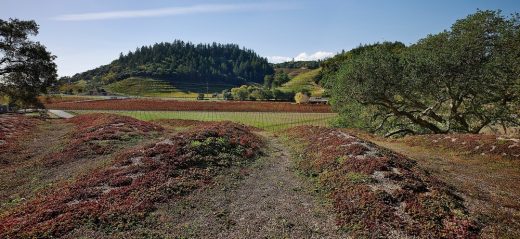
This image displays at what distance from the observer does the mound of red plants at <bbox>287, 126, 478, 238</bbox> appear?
13.5 meters

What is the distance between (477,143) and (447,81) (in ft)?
36.3

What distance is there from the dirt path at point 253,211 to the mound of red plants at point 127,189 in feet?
4.51

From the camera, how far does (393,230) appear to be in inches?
525

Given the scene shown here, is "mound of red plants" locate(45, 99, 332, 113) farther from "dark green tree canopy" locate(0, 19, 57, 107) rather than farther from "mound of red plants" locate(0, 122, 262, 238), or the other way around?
"mound of red plants" locate(0, 122, 262, 238)

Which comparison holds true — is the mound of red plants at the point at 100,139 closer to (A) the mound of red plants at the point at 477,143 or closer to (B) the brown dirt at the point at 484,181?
(B) the brown dirt at the point at 484,181

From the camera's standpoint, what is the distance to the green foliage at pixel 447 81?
3769 cm

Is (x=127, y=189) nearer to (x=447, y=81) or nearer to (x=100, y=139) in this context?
(x=100, y=139)

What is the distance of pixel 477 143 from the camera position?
30.1m

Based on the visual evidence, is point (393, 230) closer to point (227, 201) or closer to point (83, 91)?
point (227, 201)

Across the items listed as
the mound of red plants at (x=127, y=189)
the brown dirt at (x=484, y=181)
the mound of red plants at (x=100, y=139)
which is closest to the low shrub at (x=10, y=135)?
the mound of red plants at (x=100, y=139)

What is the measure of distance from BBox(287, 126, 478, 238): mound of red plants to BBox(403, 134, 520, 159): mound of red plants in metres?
9.45

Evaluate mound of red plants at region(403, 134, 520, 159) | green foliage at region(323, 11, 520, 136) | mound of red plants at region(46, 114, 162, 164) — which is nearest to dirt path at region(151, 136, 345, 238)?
mound of red plants at region(46, 114, 162, 164)

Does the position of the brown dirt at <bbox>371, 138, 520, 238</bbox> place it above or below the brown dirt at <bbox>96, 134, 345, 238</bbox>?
below

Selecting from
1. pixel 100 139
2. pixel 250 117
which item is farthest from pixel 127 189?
pixel 250 117
